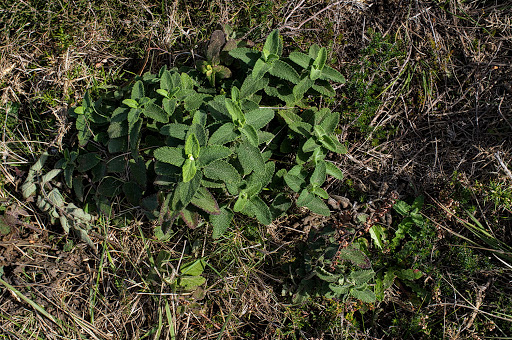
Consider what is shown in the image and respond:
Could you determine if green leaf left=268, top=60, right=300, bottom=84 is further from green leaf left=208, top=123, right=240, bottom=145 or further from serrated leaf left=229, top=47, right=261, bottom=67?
green leaf left=208, top=123, right=240, bottom=145

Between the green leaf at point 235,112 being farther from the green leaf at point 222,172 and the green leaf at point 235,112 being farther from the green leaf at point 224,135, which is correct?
the green leaf at point 222,172

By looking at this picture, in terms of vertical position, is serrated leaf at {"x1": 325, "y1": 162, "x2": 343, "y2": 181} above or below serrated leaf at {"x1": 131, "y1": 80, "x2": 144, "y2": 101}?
below

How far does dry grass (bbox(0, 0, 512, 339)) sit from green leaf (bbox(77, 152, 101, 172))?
0.37 meters

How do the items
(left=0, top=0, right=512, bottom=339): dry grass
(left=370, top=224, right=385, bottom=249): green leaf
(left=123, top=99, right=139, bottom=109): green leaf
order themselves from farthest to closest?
(left=370, top=224, right=385, bottom=249): green leaf
(left=0, top=0, right=512, bottom=339): dry grass
(left=123, top=99, right=139, bottom=109): green leaf

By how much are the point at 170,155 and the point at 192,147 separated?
158 mm

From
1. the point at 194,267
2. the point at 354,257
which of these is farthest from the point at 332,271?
the point at 194,267

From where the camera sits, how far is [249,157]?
301 cm

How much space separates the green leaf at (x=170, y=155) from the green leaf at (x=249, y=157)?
0.42m

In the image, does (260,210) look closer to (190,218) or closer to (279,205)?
(279,205)

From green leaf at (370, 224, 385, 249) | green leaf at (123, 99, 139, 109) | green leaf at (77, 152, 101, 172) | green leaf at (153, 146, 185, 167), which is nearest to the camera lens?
green leaf at (153, 146, 185, 167)

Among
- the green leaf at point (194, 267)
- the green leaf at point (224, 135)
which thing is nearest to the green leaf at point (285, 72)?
the green leaf at point (224, 135)

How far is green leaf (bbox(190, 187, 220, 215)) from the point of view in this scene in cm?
300

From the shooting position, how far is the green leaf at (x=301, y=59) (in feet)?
10.7

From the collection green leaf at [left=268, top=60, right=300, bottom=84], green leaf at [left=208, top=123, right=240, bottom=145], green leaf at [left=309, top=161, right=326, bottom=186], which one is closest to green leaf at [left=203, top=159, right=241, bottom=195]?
green leaf at [left=208, top=123, right=240, bottom=145]
